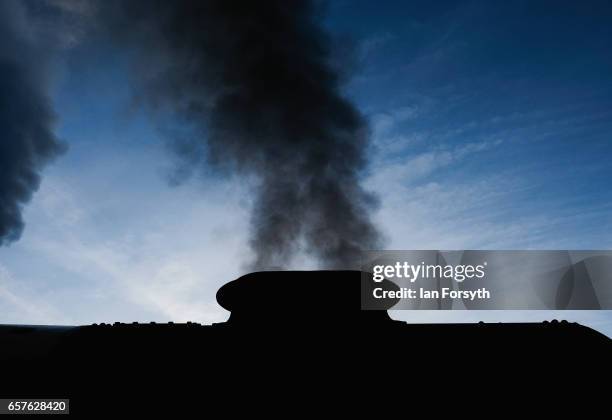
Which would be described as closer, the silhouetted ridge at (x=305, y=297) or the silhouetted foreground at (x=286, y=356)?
the silhouetted foreground at (x=286, y=356)

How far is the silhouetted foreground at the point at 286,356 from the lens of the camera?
5.66 meters

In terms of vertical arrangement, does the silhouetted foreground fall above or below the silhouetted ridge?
below

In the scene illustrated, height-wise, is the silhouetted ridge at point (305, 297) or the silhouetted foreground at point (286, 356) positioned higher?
the silhouetted ridge at point (305, 297)

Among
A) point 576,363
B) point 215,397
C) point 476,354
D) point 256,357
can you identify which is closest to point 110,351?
point 215,397

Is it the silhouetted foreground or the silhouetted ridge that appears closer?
the silhouetted foreground

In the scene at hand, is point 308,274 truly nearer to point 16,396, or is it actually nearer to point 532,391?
point 532,391

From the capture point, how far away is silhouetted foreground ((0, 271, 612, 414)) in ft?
18.6

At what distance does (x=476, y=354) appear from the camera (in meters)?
6.10

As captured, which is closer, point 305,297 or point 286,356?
point 286,356

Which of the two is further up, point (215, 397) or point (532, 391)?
point (532, 391)

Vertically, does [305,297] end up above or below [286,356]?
above

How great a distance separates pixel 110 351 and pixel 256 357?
2.15 metres

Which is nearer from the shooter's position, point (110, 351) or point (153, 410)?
point (153, 410)

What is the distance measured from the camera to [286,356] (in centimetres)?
594
